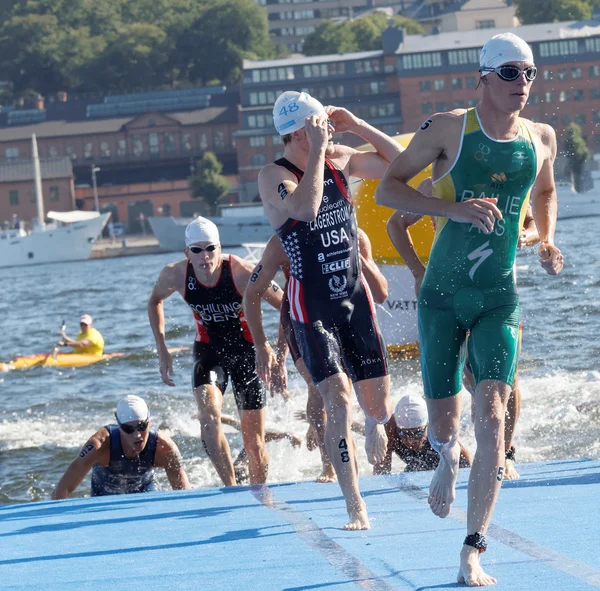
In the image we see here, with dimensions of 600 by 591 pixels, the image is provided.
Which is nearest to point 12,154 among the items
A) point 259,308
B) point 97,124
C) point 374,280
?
point 97,124

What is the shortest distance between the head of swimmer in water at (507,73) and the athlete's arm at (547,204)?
1.10 feet

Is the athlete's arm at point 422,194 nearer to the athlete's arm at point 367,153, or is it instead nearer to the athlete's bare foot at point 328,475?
the athlete's arm at point 367,153

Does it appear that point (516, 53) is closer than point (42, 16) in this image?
Yes

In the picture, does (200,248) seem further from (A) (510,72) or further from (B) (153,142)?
(B) (153,142)

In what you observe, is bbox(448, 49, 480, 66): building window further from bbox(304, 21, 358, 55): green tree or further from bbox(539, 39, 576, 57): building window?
bbox(304, 21, 358, 55): green tree

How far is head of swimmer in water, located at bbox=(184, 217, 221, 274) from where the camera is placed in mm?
7797

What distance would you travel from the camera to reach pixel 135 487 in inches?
335

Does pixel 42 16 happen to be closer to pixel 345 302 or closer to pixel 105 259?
pixel 105 259

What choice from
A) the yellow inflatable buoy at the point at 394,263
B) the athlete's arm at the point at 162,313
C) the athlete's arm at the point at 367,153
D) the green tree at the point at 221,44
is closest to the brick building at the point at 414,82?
the green tree at the point at 221,44

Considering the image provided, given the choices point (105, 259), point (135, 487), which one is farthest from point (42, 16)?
point (135, 487)

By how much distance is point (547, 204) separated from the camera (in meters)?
5.33

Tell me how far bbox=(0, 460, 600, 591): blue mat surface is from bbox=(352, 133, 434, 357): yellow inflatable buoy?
7.83m

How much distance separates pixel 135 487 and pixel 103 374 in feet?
44.4

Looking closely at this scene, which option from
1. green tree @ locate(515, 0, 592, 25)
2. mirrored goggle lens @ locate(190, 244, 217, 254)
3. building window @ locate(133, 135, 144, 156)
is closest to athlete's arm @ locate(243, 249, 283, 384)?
mirrored goggle lens @ locate(190, 244, 217, 254)
